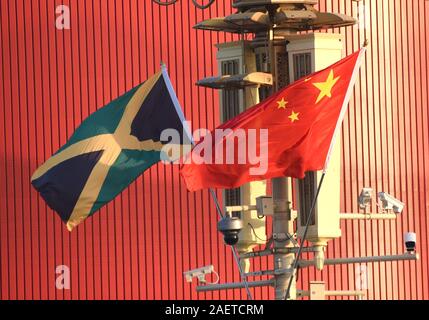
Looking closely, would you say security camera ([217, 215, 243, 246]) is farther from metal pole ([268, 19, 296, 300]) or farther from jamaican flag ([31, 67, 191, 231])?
jamaican flag ([31, 67, 191, 231])

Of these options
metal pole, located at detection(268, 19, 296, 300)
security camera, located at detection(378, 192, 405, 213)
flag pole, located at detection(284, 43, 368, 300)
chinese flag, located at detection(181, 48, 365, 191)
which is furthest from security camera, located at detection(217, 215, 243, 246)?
security camera, located at detection(378, 192, 405, 213)

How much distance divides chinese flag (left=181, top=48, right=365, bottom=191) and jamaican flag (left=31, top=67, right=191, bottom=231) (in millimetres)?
2356

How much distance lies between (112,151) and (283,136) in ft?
12.5

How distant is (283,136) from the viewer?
101 feet

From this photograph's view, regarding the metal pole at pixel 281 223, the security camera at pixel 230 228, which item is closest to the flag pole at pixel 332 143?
the metal pole at pixel 281 223

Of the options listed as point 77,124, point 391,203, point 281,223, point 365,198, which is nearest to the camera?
point 281,223

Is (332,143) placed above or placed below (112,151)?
above

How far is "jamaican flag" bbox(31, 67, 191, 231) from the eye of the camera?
3306cm

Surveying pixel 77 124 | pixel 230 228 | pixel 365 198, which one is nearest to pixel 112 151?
pixel 230 228

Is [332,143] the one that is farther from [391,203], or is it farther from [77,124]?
[77,124]

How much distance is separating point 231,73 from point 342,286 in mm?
12983

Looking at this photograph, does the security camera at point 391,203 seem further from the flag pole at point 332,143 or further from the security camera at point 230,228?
the security camera at point 230,228

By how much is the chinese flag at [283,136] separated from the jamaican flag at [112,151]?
2.36m

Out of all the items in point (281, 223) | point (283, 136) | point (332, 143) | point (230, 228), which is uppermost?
point (283, 136)
